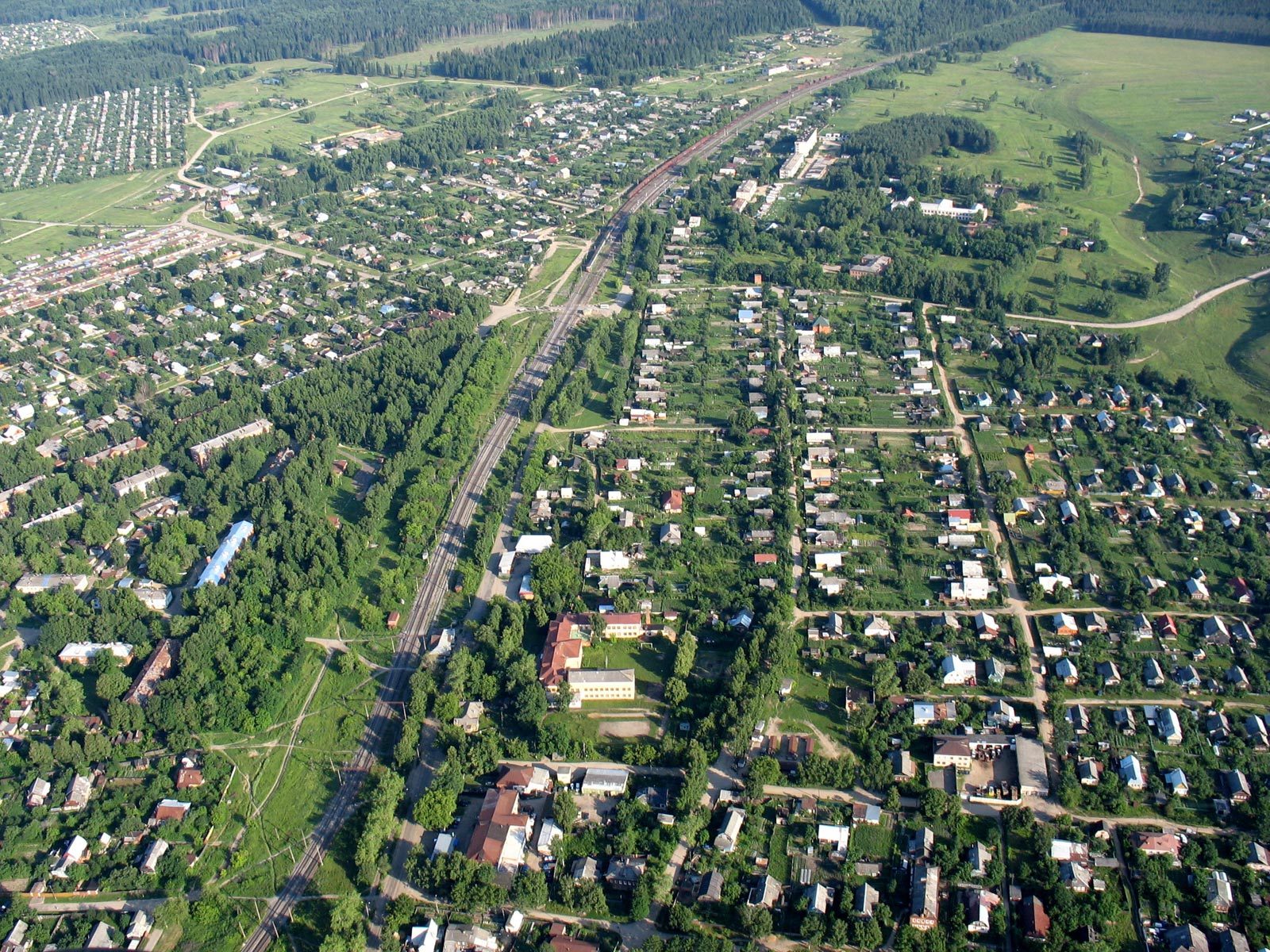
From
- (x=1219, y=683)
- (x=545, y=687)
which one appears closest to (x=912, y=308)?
(x=1219, y=683)

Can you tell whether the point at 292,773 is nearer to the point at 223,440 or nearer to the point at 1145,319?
the point at 223,440

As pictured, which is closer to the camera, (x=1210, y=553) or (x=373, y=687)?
(x=373, y=687)

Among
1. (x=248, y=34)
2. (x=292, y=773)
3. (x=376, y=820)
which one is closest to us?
(x=376, y=820)

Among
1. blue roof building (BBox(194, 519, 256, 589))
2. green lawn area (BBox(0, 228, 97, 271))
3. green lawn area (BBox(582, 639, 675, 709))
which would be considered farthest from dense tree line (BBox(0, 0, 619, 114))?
green lawn area (BBox(582, 639, 675, 709))

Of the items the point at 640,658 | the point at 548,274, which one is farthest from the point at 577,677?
the point at 548,274

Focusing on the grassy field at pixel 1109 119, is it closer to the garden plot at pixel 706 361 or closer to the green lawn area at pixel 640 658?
the garden plot at pixel 706 361

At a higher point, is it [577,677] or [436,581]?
[577,677]

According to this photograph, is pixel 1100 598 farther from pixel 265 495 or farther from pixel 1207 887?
pixel 265 495
